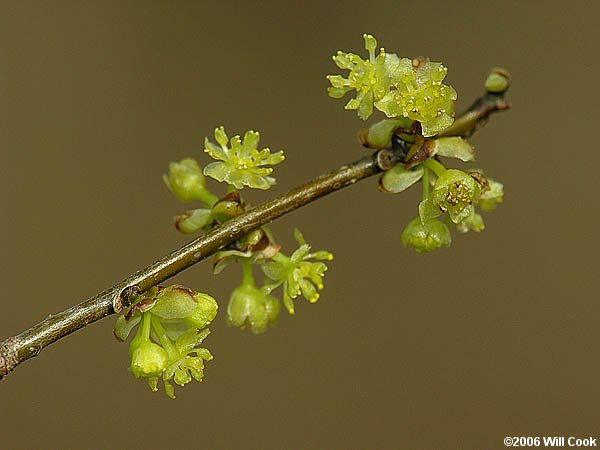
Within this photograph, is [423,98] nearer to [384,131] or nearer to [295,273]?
[384,131]

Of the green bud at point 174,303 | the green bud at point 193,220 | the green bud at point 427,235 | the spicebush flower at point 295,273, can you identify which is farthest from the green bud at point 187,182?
the green bud at point 427,235

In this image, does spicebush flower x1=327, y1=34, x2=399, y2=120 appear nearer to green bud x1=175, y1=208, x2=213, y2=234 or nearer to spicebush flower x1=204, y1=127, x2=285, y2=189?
spicebush flower x1=204, y1=127, x2=285, y2=189

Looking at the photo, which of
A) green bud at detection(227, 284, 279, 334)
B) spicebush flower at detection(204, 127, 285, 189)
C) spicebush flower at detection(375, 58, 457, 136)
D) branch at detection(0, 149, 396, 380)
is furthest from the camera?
green bud at detection(227, 284, 279, 334)

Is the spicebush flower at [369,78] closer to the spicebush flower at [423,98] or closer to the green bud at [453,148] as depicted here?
the spicebush flower at [423,98]

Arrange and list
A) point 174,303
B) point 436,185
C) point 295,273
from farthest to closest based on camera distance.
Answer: point 295,273, point 436,185, point 174,303

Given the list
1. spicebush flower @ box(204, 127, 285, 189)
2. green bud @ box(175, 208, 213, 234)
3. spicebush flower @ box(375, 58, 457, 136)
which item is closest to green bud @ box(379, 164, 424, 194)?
spicebush flower @ box(375, 58, 457, 136)

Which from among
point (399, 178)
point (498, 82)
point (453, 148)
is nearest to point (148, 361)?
point (399, 178)

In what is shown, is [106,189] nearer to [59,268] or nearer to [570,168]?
[59,268]
